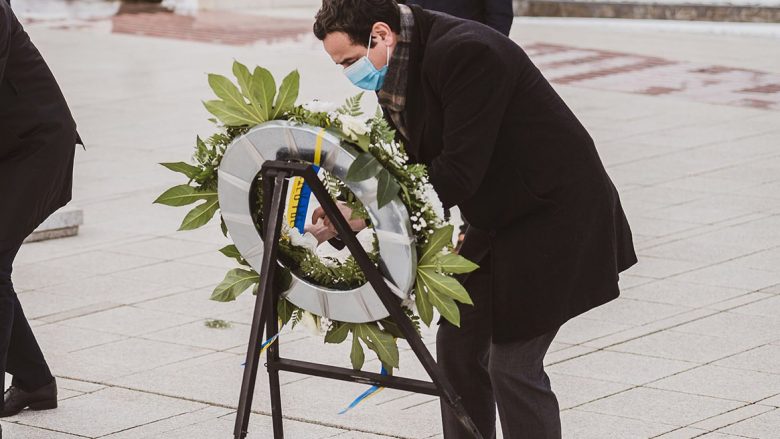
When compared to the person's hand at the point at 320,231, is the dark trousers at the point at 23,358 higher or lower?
lower

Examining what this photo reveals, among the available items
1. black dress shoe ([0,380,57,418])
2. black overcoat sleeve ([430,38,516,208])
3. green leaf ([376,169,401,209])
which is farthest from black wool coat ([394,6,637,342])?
black dress shoe ([0,380,57,418])

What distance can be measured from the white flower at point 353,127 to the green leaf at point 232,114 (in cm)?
28

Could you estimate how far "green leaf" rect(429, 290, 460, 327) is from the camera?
11.6ft

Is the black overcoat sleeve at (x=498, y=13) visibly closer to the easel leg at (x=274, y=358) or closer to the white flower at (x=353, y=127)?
the easel leg at (x=274, y=358)

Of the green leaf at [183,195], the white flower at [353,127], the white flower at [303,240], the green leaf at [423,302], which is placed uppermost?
the white flower at [353,127]

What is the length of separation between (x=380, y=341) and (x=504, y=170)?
583mm

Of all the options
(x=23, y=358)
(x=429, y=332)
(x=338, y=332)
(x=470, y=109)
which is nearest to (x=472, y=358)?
(x=338, y=332)

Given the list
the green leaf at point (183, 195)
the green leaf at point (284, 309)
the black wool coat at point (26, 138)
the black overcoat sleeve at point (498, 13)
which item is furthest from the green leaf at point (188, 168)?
the black overcoat sleeve at point (498, 13)

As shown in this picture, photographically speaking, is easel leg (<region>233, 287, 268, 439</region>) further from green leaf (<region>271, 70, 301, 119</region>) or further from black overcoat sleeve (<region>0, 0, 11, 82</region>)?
black overcoat sleeve (<region>0, 0, 11, 82</region>)

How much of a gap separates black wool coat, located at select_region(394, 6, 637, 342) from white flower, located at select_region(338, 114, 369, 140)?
0.16m

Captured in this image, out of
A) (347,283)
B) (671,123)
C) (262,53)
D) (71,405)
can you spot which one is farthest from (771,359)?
(262,53)

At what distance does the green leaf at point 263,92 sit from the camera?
11.9ft

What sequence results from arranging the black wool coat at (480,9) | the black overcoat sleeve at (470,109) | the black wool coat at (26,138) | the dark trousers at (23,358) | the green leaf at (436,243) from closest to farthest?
the black overcoat sleeve at (470,109) → the green leaf at (436,243) → the black wool coat at (26,138) → the dark trousers at (23,358) → the black wool coat at (480,9)

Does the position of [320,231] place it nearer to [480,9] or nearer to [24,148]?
[24,148]
